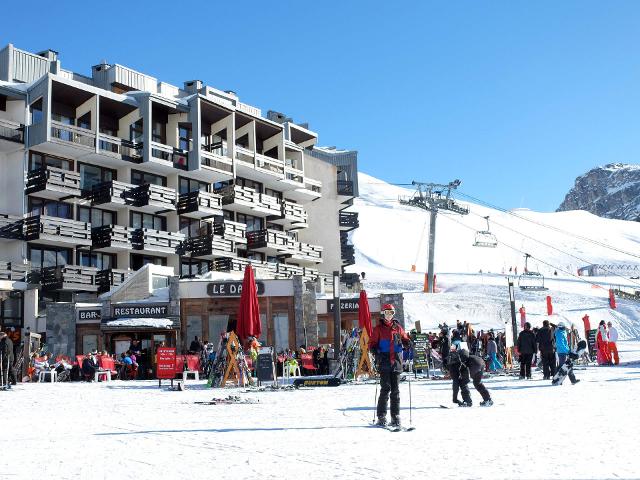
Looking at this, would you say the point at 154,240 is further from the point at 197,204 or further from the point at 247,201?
the point at 247,201

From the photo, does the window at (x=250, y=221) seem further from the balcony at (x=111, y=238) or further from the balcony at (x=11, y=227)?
the balcony at (x=11, y=227)

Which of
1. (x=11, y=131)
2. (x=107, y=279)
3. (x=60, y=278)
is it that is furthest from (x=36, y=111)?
(x=107, y=279)

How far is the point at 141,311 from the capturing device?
3272 cm

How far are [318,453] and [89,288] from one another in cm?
3329

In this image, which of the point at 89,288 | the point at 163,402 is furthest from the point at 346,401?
the point at 89,288

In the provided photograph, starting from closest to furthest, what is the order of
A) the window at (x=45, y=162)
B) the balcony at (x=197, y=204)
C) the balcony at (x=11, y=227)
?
1. the balcony at (x=11, y=227)
2. the window at (x=45, y=162)
3. the balcony at (x=197, y=204)

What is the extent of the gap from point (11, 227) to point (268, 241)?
16.1 metres

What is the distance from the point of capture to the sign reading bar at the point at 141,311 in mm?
32125

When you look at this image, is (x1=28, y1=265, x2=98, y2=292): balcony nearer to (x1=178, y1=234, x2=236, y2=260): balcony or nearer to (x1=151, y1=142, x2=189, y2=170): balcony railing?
(x1=178, y1=234, x2=236, y2=260): balcony

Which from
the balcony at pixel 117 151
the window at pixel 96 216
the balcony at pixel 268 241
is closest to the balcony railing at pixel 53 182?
the window at pixel 96 216

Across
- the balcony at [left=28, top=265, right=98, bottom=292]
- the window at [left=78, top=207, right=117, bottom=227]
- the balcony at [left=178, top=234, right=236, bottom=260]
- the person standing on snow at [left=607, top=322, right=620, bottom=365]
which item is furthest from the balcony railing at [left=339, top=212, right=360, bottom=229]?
the person standing on snow at [left=607, top=322, right=620, bottom=365]

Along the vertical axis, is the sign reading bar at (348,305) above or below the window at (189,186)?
below

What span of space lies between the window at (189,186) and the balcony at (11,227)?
10.5m

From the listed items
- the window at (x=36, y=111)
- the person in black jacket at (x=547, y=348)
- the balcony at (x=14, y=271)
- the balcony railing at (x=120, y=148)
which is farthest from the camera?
the balcony railing at (x=120, y=148)
